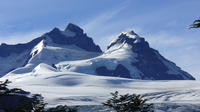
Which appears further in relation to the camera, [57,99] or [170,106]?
[57,99]

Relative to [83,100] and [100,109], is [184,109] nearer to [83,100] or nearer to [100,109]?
[100,109]

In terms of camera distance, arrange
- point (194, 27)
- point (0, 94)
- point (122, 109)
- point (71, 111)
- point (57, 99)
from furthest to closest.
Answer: point (57, 99)
point (122, 109)
point (71, 111)
point (0, 94)
point (194, 27)

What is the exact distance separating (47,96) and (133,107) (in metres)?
159

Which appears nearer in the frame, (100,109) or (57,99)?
(100,109)

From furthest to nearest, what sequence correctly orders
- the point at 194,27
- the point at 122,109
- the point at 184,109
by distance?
the point at 184,109 < the point at 122,109 < the point at 194,27

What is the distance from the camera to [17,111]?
17578mm

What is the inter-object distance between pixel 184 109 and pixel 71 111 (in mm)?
125678

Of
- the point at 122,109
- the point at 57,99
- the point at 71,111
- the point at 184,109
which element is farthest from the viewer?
the point at 57,99

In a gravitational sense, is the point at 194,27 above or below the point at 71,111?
above

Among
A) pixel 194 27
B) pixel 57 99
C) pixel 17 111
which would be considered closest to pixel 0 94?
pixel 17 111

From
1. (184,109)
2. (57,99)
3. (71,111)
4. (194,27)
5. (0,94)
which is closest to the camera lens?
(194,27)

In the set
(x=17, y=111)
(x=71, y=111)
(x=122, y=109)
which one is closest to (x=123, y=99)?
(x=122, y=109)

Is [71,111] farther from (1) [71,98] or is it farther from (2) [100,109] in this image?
(1) [71,98]

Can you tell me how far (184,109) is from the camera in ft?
460
